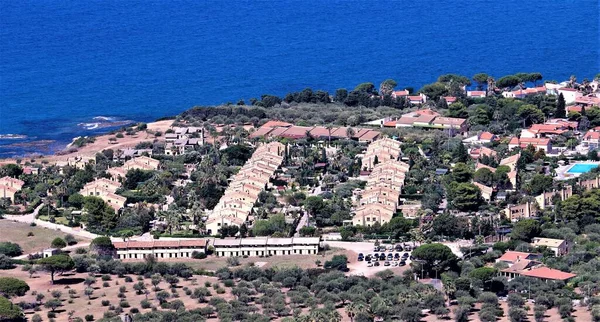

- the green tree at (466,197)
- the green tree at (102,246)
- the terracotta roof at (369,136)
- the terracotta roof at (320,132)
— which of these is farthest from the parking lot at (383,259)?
the terracotta roof at (320,132)

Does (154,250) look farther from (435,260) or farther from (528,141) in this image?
(528,141)

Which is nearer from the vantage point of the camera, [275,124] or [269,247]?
[269,247]

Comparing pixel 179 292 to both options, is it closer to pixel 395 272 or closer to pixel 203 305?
pixel 203 305

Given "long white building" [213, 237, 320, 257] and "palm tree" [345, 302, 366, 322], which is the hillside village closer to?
"long white building" [213, 237, 320, 257]

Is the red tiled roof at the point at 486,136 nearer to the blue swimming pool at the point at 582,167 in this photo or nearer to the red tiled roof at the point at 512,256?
the blue swimming pool at the point at 582,167

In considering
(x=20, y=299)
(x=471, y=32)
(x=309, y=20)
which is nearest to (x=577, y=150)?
(x=20, y=299)

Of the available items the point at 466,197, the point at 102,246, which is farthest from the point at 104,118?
the point at 466,197
